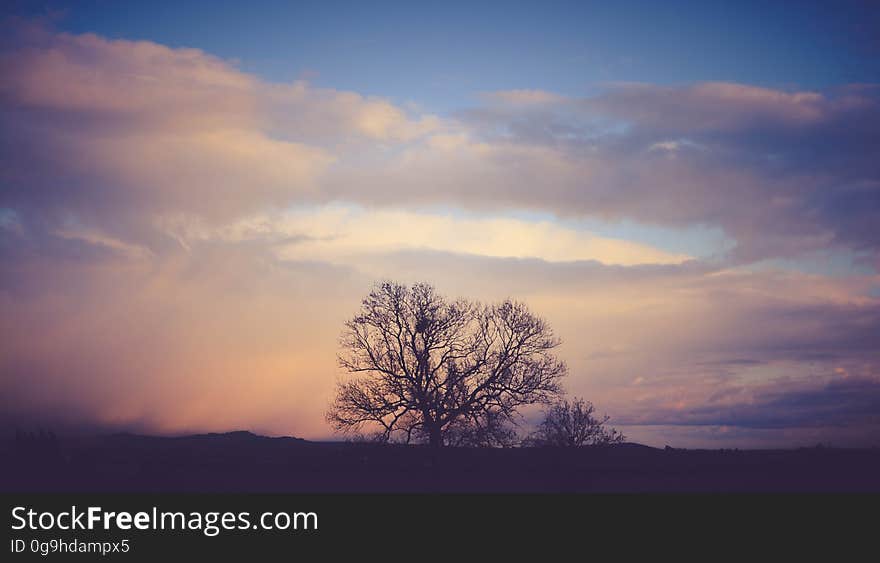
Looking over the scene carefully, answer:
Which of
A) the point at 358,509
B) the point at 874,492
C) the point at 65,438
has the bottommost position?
the point at 874,492

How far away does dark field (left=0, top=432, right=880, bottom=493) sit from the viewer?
30062 millimetres

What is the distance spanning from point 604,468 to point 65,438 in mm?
29560

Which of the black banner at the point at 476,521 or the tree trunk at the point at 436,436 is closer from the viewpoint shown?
the black banner at the point at 476,521

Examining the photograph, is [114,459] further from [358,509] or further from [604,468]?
[604,468]

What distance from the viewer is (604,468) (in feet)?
109

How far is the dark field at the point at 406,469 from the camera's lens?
3006 cm

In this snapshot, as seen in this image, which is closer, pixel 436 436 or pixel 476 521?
pixel 476 521

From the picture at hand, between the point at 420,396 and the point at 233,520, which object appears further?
the point at 420,396

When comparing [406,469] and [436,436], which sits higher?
[436,436]

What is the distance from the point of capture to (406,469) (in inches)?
1287

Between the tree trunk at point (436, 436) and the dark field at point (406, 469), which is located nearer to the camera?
the dark field at point (406, 469)

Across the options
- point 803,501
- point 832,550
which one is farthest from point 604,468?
point 832,550

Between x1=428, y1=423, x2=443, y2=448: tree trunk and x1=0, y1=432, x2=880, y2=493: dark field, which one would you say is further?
x1=428, y1=423, x2=443, y2=448: tree trunk

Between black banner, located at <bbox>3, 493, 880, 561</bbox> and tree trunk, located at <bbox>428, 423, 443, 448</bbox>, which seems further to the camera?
tree trunk, located at <bbox>428, 423, 443, 448</bbox>
